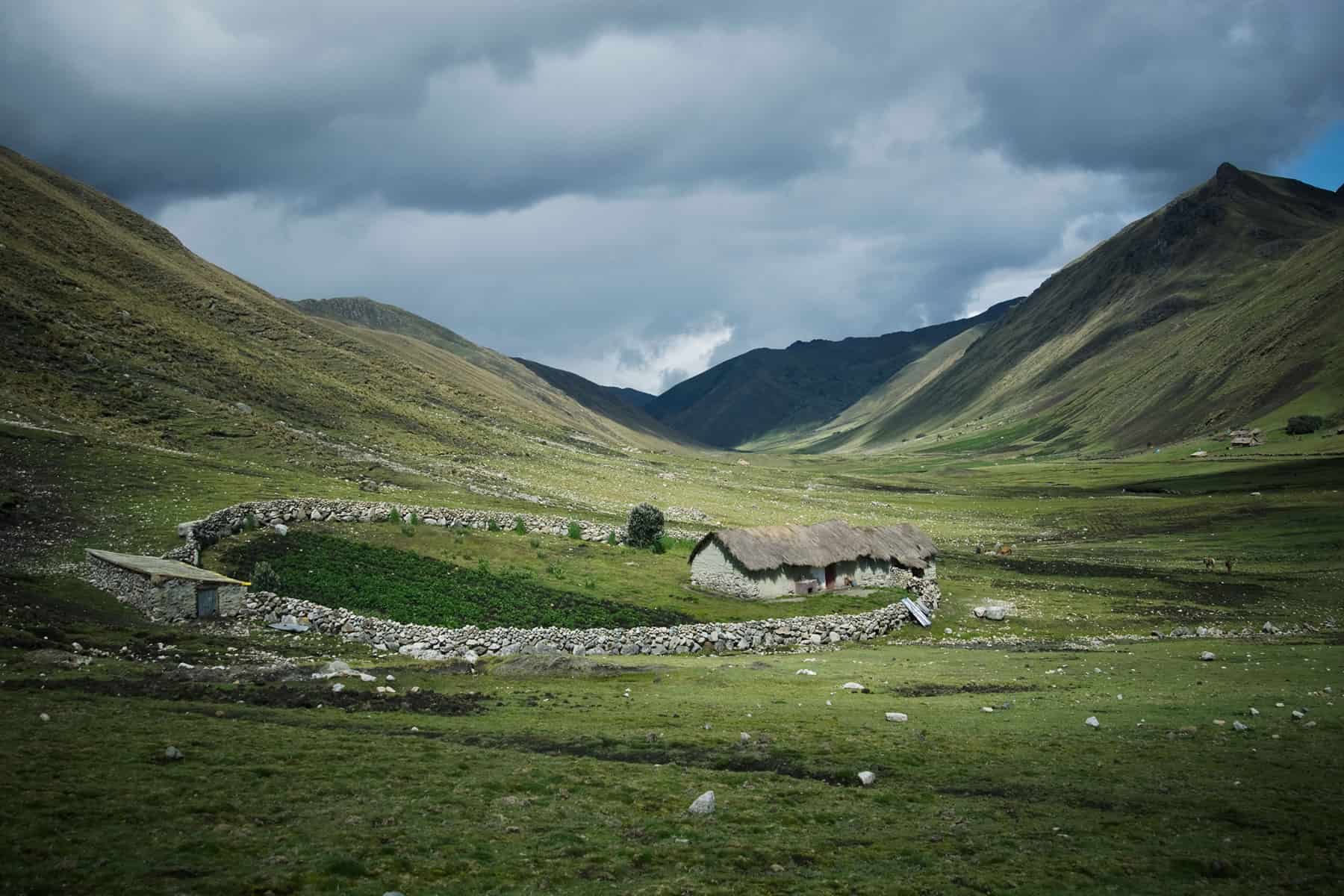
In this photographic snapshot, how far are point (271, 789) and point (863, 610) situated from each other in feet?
135

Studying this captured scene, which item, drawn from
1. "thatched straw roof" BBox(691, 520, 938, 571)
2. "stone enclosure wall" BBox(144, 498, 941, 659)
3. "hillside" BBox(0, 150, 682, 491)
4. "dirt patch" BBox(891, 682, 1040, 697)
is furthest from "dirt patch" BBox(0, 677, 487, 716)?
"hillside" BBox(0, 150, 682, 491)

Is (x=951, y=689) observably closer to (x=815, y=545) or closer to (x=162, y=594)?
(x=815, y=545)

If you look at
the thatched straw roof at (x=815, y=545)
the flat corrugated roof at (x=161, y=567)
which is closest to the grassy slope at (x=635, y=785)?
the flat corrugated roof at (x=161, y=567)

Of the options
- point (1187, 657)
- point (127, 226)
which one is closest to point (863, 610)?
point (1187, 657)

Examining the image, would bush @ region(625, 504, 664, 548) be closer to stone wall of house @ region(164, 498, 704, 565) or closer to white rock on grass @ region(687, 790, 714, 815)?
stone wall of house @ region(164, 498, 704, 565)

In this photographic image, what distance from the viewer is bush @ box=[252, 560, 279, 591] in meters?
42.6

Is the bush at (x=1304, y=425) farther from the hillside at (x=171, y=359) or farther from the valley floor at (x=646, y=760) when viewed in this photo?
the hillside at (x=171, y=359)

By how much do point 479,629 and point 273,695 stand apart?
562 inches

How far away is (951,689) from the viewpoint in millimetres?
A: 35062

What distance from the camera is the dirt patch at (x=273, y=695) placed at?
2497 cm

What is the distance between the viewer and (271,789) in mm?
18234

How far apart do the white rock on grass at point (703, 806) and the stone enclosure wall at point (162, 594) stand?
2730 centimetres

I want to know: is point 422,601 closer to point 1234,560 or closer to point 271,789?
point 271,789

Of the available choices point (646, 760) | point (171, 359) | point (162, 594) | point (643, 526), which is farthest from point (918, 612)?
point (171, 359)
